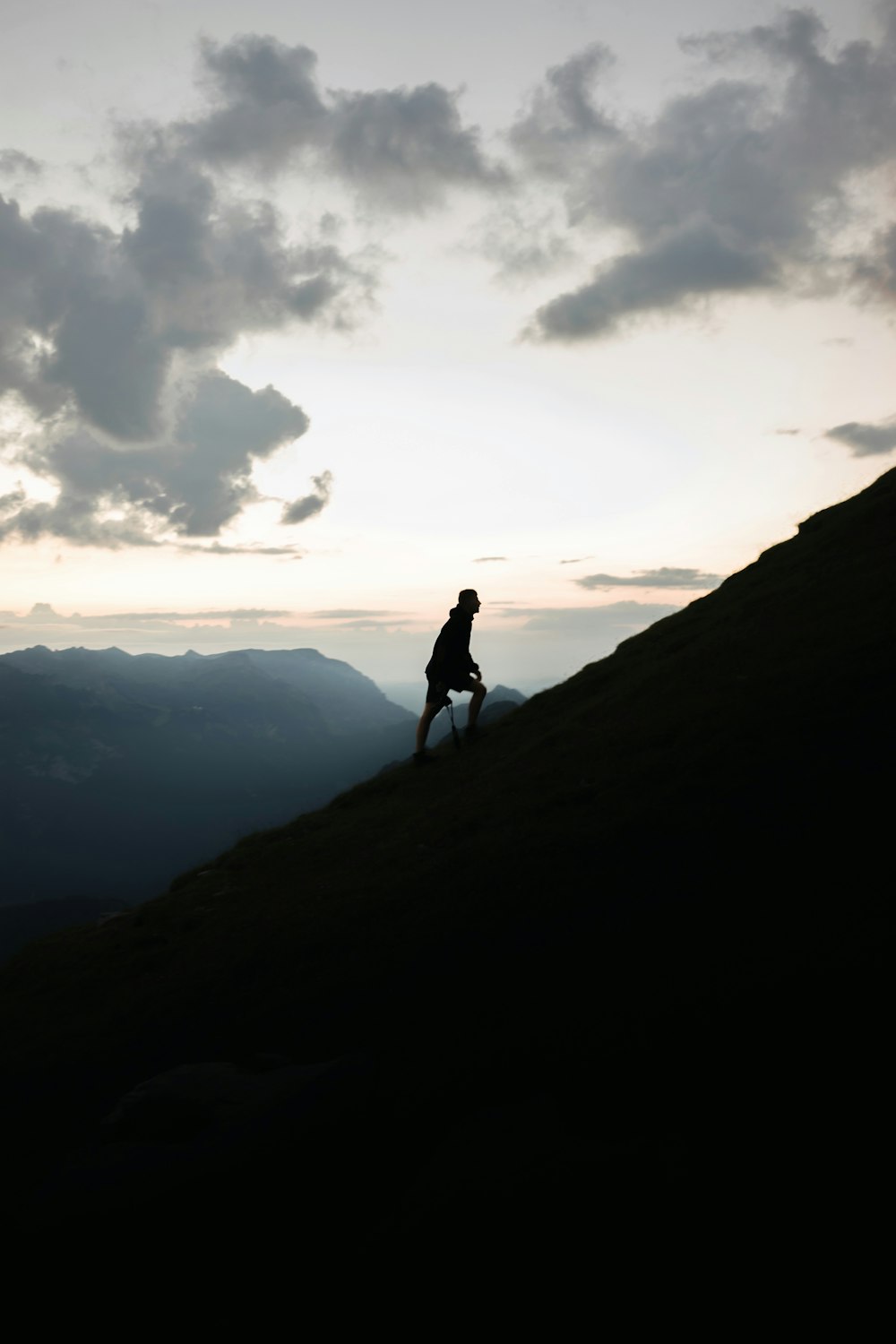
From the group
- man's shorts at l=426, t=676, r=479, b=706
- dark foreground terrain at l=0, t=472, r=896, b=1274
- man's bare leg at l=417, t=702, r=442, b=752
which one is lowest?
dark foreground terrain at l=0, t=472, r=896, b=1274

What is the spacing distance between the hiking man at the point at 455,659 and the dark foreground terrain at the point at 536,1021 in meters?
4.49

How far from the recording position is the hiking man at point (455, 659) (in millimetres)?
21297

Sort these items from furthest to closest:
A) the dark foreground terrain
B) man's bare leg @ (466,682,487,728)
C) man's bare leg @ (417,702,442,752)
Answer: man's bare leg @ (466,682,487,728)
man's bare leg @ (417,702,442,752)
the dark foreground terrain

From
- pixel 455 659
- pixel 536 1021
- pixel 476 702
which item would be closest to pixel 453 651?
pixel 455 659

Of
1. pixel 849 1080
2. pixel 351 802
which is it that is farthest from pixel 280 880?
pixel 849 1080

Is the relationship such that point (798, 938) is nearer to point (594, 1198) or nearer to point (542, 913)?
point (542, 913)

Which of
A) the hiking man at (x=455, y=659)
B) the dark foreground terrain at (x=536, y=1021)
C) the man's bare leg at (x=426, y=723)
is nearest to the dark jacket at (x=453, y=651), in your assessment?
the hiking man at (x=455, y=659)

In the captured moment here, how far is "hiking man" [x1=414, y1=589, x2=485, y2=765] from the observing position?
21297 millimetres

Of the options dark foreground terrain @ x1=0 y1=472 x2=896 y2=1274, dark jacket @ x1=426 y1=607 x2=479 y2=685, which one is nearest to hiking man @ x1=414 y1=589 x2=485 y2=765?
dark jacket @ x1=426 y1=607 x2=479 y2=685

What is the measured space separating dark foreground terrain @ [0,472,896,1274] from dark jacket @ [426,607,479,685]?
482 cm

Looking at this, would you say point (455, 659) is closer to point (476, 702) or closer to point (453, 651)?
point (453, 651)

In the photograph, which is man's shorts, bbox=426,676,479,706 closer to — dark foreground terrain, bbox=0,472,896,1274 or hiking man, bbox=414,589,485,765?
hiking man, bbox=414,589,485,765

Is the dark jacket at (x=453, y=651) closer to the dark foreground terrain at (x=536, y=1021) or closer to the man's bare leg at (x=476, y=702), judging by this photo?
the man's bare leg at (x=476, y=702)

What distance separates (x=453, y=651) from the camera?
21500 mm
